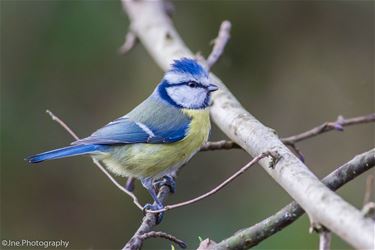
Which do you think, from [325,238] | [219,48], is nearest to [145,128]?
[219,48]

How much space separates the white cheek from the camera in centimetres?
233

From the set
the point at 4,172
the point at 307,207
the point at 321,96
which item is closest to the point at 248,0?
the point at 321,96

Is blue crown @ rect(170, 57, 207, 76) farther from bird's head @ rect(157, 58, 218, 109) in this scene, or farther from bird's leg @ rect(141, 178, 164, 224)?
bird's leg @ rect(141, 178, 164, 224)

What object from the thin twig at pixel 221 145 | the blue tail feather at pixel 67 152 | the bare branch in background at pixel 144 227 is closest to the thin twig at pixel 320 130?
the thin twig at pixel 221 145

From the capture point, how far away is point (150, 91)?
3.52 meters

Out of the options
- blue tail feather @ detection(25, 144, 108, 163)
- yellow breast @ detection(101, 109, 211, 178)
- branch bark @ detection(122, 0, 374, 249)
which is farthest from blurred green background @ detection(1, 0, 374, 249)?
blue tail feather @ detection(25, 144, 108, 163)

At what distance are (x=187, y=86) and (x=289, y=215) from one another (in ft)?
3.24

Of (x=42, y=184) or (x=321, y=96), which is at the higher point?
(x=321, y=96)

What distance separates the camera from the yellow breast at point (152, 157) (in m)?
2.14

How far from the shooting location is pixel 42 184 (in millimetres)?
3508

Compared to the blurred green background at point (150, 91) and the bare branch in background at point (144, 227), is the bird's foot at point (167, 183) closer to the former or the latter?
the bare branch in background at point (144, 227)

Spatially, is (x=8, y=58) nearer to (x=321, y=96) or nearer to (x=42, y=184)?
(x=42, y=184)

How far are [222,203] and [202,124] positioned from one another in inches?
46.8

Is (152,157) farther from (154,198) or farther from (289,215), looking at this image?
(289,215)
